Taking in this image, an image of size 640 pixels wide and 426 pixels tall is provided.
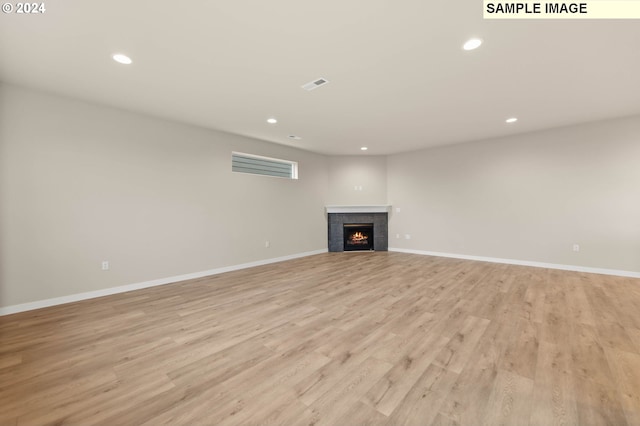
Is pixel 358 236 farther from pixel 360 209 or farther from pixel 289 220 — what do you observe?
pixel 289 220

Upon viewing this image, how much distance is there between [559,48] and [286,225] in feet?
16.7

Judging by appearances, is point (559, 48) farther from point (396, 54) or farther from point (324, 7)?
point (324, 7)

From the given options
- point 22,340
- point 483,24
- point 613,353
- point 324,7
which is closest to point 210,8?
point 324,7

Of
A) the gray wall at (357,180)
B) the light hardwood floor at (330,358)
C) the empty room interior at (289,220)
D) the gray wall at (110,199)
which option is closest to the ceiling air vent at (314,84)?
the empty room interior at (289,220)

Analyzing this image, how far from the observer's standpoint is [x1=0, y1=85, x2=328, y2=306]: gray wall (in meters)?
2.87

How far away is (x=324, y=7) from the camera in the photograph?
5.85 feet

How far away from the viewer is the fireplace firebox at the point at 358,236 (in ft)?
22.7

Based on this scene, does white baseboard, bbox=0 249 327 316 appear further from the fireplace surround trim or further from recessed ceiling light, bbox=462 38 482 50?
recessed ceiling light, bbox=462 38 482 50
